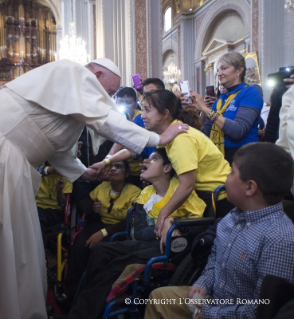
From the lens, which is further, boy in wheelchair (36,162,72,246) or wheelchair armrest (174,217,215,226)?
boy in wheelchair (36,162,72,246)

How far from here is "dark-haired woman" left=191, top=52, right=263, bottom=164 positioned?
8.70ft

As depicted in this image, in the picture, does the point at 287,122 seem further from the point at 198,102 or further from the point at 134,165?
the point at 134,165

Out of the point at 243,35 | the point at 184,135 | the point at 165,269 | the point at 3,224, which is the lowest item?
the point at 165,269

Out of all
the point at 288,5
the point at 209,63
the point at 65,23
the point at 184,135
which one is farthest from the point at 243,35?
the point at 184,135

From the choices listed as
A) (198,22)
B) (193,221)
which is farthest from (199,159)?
(198,22)

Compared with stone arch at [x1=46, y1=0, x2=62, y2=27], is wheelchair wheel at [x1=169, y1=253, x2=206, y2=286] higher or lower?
lower

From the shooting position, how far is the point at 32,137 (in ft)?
6.75

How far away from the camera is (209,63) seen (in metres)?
13.9

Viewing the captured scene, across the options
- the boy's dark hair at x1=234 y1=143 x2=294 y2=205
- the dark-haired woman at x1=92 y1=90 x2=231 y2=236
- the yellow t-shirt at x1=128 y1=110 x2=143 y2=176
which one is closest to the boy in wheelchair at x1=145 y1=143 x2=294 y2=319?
the boy's dark hair at x1=234 y1=143 x2=294 y2=205

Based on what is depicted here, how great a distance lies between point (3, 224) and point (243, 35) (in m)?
11.3

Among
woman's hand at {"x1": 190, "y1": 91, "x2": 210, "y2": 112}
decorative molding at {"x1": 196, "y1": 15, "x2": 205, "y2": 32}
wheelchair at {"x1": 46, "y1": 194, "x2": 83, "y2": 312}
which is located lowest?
wheelchair at {"x1": 46, "y1": 194, "x2": 83, "y2": 312}

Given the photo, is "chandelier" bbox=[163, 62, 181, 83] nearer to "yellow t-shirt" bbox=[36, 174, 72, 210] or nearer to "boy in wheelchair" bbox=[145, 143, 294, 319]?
"yellow t-shirt" bbox=[36, 174, 72, 210]

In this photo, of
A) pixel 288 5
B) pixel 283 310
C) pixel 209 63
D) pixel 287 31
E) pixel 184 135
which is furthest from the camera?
pixel 209 63

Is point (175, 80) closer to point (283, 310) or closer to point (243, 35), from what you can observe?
point (243, 35)
